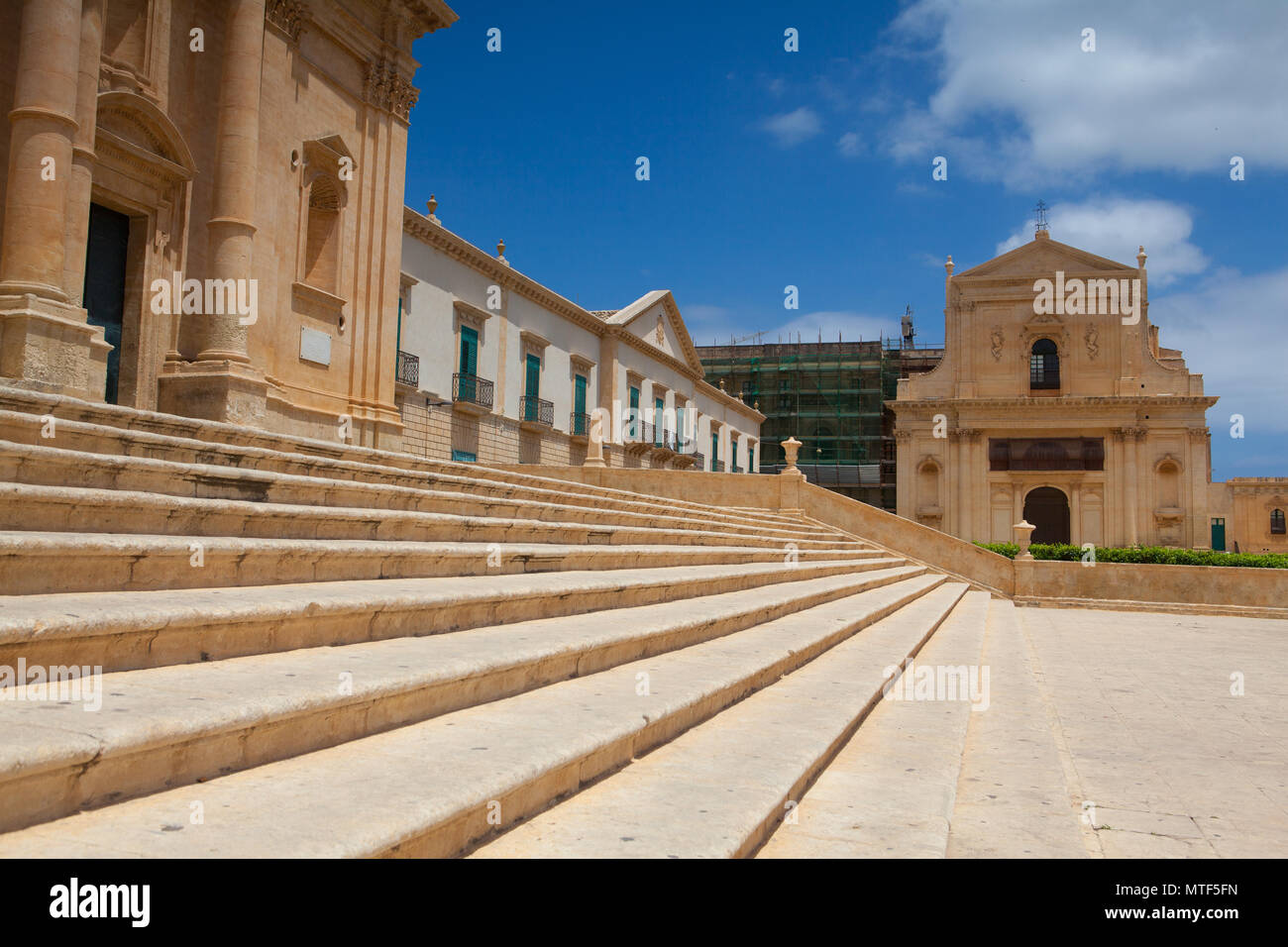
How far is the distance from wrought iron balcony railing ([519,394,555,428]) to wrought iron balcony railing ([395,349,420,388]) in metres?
5.13

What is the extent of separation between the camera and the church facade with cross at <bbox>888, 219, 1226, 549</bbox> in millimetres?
34000

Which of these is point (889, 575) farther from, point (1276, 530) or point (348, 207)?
point (1276, 530)

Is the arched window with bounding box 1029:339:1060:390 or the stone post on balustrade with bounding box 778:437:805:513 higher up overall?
the arched window with bounding box 1029:339:1060:390

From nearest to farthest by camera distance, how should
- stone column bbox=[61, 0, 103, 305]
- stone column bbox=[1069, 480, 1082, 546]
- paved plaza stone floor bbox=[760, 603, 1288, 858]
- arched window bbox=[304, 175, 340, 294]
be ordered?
paved plaza stone floor bbox=[760, 603, 1288, 858] < stone column bbox=[61, 0, 103, 305] < arched window bbox=[304, 175, 340, 294] < stone column bbox=[1069, 480, 1082, 546]

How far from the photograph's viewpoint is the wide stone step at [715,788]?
8.27 feet

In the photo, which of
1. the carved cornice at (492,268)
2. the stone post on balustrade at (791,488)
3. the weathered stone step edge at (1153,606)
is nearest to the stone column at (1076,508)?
the weathered stone step edge at (1153,606)

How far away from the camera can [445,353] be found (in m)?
22.1

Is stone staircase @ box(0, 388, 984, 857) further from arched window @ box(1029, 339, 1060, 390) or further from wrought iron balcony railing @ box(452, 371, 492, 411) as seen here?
arched window @ box(1029, 339, 1060, 390)

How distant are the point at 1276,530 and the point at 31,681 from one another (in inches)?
2107

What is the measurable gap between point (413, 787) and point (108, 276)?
1128 centimetres

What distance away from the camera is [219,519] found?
428 centimetres

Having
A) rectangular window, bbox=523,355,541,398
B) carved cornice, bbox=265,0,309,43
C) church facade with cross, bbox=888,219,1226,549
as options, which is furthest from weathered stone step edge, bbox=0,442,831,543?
church facade with cross, bbox=888,219,1226,549
